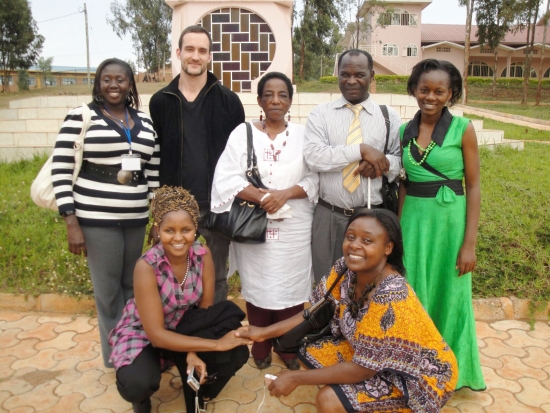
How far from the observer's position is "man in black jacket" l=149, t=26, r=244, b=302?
3002 mm

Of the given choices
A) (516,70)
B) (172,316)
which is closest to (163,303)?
(172,316)

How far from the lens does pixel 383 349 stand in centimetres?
200

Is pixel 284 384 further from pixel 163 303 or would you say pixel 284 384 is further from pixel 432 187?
pixel 432 187

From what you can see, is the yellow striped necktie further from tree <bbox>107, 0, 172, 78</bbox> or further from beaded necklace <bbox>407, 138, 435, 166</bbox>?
tree <bbox>107, 0, 172, 78</bbox>

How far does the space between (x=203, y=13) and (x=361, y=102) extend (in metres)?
6.64

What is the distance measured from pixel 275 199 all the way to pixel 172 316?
853mm

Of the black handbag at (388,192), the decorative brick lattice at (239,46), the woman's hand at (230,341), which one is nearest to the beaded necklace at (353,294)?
the woman's hand at (230,341)

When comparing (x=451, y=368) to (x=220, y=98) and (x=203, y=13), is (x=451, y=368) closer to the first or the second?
(x=220, y=98)

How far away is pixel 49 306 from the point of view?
12.9 ft

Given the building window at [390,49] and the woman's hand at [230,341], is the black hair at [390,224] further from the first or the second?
the building window at [390,49]

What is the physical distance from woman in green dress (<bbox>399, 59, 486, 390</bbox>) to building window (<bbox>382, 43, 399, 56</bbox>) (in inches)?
1209

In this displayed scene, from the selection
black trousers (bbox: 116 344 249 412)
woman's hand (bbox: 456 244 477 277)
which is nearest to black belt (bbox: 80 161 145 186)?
black trousers (bbox: 116 344 249 412)

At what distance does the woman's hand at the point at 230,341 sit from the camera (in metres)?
2.36

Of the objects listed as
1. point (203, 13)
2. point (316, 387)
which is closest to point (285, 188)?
point (316, 387)
